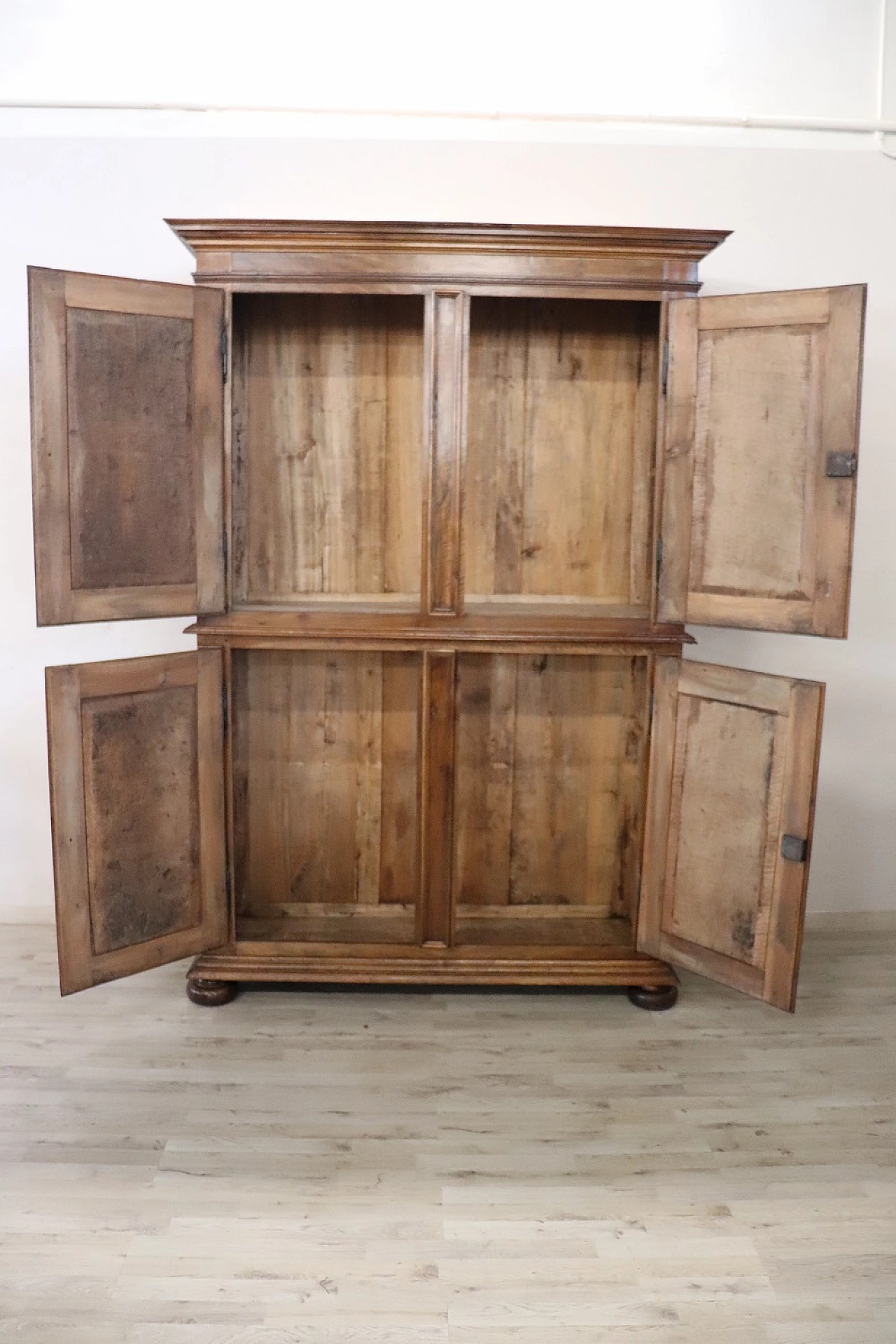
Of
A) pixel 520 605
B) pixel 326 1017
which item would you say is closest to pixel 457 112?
pixel 520 605

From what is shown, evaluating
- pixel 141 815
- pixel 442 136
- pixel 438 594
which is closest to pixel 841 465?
pixel 438 594

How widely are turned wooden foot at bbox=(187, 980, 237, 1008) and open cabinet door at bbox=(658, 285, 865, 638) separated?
1.56m

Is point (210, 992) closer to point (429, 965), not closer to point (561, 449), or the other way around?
point (429, 965)

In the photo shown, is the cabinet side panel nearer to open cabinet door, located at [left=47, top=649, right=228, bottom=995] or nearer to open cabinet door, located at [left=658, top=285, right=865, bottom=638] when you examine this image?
open cabinet door, located at [left=47, top=649, right=228, bottom=995]

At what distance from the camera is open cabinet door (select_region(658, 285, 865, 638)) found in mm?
2340

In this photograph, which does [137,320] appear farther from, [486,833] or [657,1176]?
Result: [657,1176]

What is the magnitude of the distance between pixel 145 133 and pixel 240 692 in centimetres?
164

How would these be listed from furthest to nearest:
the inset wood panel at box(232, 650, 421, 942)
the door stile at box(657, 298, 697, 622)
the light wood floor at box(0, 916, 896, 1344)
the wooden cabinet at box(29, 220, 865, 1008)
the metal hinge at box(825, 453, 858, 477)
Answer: the inset wood panel at box(232, 650, 421, 942) < the door stile at box(657, 298, 697, 622) < the wooden cabinet at box(29, 220, 865, 1008) < the metal hinge at box(825, 453, 858, 477) < the light wood floor at box(0, 916, 896, 1344)

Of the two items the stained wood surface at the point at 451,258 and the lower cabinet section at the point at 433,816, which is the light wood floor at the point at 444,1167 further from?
the stained wood surface at the point at 451,258

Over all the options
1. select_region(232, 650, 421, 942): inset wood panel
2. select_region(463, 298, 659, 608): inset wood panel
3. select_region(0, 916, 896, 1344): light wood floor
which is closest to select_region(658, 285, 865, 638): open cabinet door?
select_region(463, 298, 659, 608): inset wood panel

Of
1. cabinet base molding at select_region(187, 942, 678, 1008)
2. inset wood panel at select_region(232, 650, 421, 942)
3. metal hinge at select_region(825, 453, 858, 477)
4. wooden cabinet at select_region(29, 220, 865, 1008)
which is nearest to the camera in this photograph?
metal hinge at select_region(825, 453, 858, 477)

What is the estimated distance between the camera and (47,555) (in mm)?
2355

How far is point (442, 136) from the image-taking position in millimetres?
2998

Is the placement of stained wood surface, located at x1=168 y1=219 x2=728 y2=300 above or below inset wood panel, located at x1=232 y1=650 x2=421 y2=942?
above
